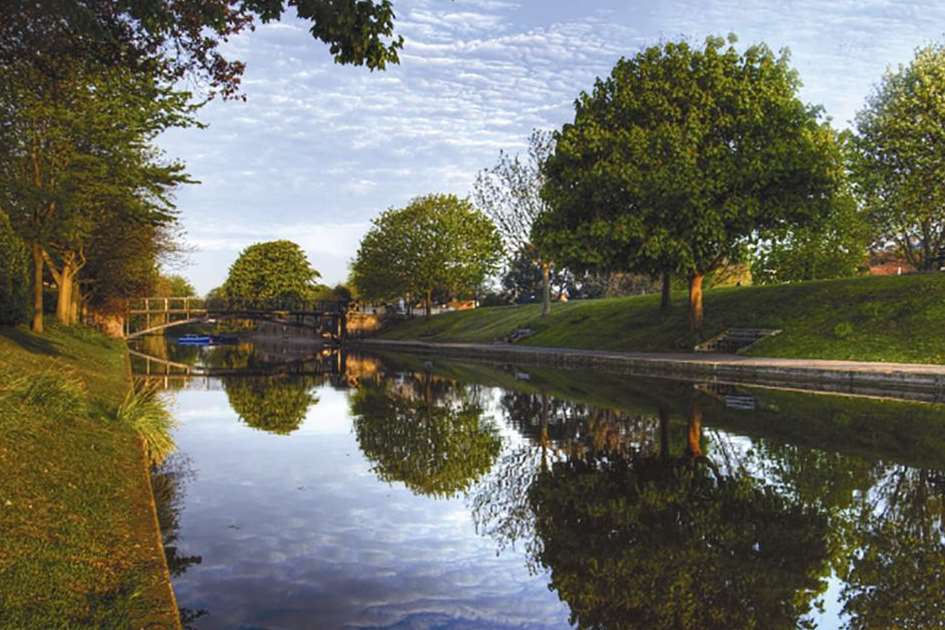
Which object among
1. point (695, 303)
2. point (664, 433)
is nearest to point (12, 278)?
point (664, 433)

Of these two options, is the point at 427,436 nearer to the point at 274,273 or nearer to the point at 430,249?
the point at 430,249

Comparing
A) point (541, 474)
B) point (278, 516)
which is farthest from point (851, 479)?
point (278, 516)

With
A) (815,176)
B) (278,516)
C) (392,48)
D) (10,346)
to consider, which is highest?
(815,176)

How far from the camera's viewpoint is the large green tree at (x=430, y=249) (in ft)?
252

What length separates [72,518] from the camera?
6684 mm

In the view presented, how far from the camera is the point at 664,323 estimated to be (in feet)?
A: 138

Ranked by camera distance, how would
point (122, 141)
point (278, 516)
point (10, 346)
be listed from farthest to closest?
point (122, 141), point (10, 346), point (278, 516)

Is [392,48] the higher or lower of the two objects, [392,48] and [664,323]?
the higher

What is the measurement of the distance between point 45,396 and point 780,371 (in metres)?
22.4

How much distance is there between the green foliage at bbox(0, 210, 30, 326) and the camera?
24.6m

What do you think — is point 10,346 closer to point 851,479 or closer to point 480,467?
point 480,467

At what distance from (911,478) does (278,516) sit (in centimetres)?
891

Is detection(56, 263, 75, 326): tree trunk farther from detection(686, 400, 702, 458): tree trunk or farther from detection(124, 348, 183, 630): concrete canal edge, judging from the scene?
detection(124, 348, 183, 630): concrete canal edge

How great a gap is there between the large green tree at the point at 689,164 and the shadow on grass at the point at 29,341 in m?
22.8
